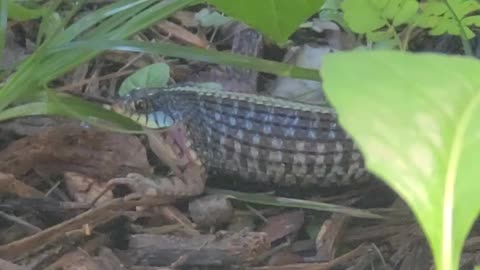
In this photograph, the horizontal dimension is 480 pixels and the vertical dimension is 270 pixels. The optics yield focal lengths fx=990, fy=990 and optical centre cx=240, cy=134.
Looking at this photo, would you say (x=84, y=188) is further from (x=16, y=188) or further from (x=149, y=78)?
(x=149, y=78)

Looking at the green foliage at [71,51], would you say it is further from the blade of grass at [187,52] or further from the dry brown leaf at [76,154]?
the dry brown leaf at [76,154]

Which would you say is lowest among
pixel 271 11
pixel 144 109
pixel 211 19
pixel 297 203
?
pixel 297 203

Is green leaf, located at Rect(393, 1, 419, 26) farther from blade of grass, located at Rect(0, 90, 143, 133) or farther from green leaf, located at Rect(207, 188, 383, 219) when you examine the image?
blade of grass, located at Rect(0, 90, 143, 133)

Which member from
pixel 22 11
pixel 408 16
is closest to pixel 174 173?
pixel 22 11

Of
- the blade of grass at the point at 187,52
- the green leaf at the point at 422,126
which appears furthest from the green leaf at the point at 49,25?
the green leaf at the point at 422,126

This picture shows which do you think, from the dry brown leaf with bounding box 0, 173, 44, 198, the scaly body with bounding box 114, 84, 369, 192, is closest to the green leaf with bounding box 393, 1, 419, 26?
the scaly body with bounding box 114, 84, 369, 192

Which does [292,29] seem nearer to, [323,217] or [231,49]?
[323,217]

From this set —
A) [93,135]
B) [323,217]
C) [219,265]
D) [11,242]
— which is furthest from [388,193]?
[11,242]
